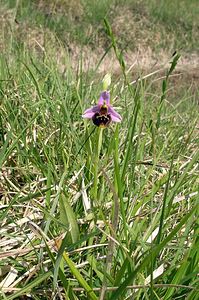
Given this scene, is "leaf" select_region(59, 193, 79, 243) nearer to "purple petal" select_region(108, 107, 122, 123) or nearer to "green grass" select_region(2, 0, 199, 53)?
"purple petal" select_region(108, 107, 122, 123)

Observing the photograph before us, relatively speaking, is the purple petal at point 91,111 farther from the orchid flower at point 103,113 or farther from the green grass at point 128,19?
the green grass at point 128,19

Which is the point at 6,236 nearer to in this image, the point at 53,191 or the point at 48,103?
the point at 53,191

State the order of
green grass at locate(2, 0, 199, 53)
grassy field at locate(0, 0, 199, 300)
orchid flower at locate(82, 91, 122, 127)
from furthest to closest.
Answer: green grass at locate(2, 0, 199, 53), orchid flower at locate(82, 91, 122, 127), grassy field at locate(0, 0, 199, 300)

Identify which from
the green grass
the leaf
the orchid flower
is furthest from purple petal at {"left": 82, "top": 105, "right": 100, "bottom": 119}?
the green grass

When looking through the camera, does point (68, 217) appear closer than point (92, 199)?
Yes

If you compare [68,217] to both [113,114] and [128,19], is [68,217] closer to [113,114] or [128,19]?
[113,114]

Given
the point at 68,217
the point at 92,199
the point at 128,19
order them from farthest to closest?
the point at 128,19 → the point at 92,199 → the point at 68,217

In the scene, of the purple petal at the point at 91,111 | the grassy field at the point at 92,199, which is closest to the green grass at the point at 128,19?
the grassy field at the point at 92,199

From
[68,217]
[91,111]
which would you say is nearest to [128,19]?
[91,111]

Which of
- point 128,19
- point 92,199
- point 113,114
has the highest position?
point 113,114

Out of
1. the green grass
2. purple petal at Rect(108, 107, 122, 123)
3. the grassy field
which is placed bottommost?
the green grass
